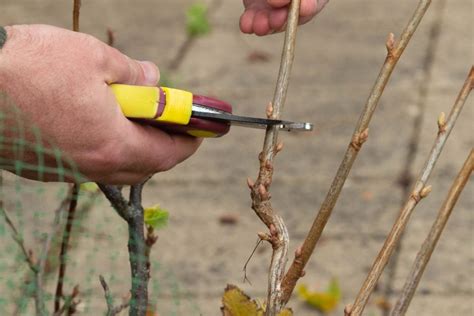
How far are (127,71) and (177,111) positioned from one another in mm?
112

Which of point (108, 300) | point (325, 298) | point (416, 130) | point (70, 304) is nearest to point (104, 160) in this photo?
point (108, 300)

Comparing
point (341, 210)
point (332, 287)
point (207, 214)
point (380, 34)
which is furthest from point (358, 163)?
point (380, 34)

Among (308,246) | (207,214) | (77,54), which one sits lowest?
(308,246)

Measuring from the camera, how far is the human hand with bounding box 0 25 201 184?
1.74 m

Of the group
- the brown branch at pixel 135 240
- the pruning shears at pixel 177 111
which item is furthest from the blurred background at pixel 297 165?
the pruning shears at pixel 177 111

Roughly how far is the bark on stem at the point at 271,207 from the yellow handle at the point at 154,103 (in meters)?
0.17

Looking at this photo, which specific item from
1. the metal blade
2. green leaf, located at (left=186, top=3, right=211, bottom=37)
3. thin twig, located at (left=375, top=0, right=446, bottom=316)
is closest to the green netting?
the metal blade

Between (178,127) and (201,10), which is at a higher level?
(201,10)

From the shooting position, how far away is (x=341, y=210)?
4.66 metres

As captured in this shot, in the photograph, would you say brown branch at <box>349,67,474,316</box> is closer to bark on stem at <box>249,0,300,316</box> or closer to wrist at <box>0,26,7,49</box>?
bark on stem at <box>249,0,300,316</box>

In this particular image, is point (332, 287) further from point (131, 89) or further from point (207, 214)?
point (131, 89)

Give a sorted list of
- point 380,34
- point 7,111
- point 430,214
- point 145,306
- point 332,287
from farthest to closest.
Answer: point 380,34
point 430,214
point 332,287
point 145,306
point 7,111

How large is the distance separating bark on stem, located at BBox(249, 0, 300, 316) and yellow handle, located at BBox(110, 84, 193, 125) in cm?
A: 17

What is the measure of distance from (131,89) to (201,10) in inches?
121
